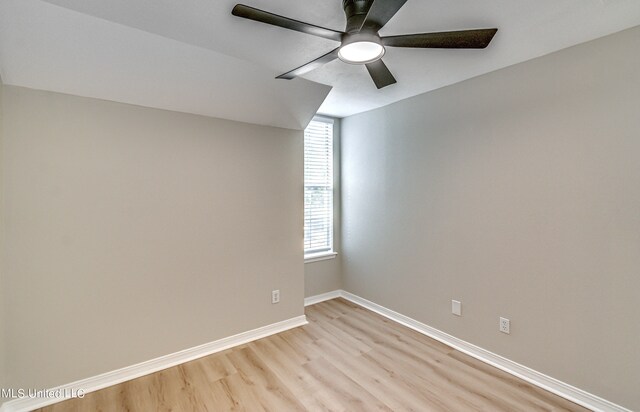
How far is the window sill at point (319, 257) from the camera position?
3.70 m

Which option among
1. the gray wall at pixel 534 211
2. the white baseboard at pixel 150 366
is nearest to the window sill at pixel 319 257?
the white baseboard at pixel 150 366

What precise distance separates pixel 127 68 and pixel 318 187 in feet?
7.73

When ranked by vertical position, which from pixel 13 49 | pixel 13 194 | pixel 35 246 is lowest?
pixel 35 246

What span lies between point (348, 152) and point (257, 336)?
241 cm

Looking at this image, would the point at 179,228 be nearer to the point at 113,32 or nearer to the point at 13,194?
the point at 13,194

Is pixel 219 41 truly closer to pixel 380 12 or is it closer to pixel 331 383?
pixel 380 12

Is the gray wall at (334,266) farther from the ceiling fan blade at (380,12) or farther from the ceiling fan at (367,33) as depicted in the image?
the ceiling fan blade at (380,12)

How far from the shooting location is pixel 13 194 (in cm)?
184

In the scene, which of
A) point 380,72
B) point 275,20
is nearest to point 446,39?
point 380,72

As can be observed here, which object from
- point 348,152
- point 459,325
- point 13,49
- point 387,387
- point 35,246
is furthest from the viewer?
point 348,152

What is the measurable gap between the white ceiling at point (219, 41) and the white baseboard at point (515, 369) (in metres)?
2.33

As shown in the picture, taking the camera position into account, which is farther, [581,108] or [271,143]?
[271,143]

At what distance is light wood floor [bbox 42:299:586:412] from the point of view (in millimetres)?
1947

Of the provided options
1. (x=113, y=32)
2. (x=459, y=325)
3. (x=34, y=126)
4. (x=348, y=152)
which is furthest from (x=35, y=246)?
(x=459, y=325)
